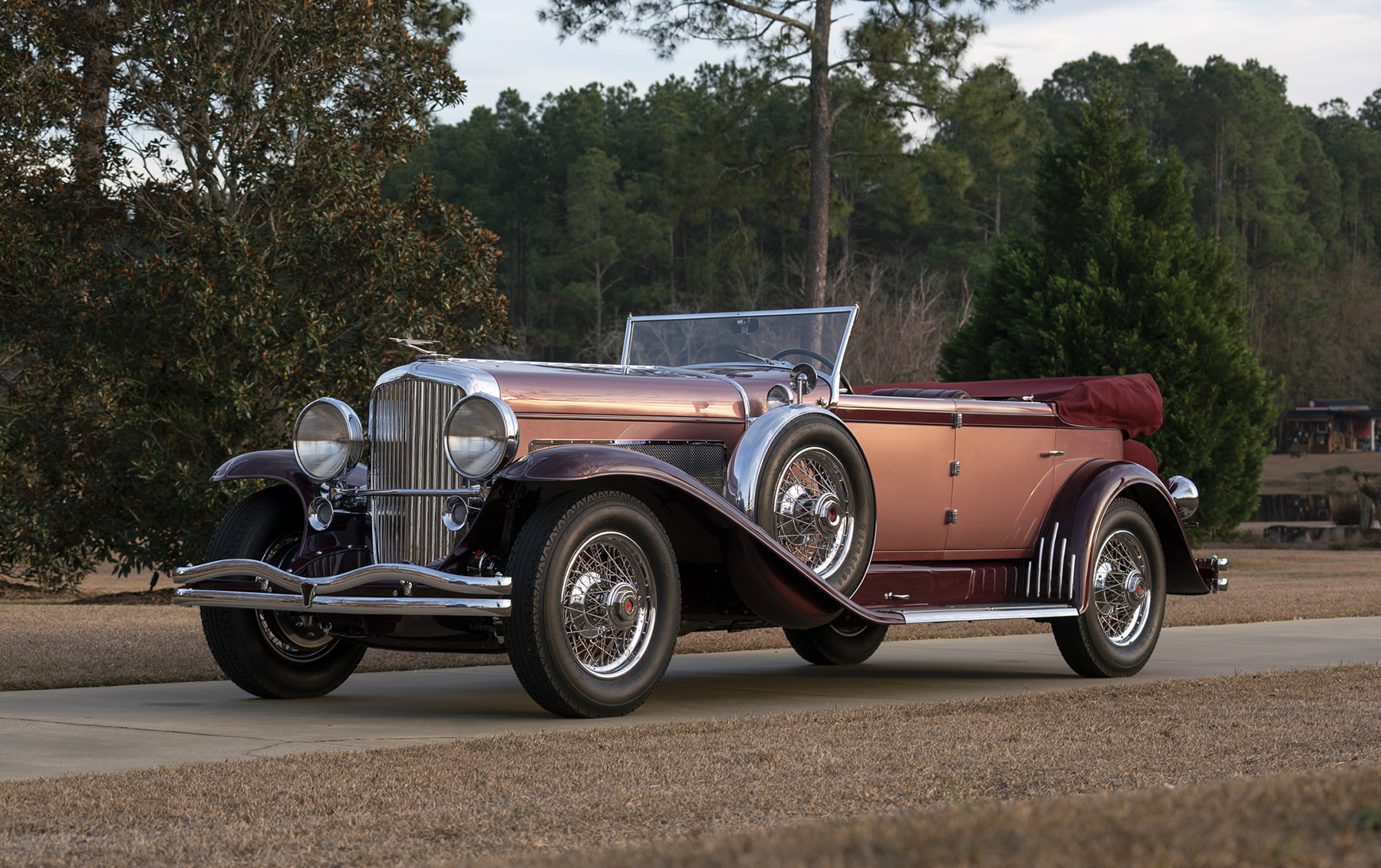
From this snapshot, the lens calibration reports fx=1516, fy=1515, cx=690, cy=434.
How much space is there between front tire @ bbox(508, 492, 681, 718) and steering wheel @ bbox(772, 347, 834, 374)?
5.93 feet

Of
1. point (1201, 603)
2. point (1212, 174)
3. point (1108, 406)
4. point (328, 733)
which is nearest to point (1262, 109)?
point (1212, 174)

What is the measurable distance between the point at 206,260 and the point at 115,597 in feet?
14.7

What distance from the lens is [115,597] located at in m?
15.9

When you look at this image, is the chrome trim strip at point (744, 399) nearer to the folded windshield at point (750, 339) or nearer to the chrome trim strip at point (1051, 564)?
the folded windshield at point (750, 339)

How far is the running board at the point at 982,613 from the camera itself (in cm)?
729

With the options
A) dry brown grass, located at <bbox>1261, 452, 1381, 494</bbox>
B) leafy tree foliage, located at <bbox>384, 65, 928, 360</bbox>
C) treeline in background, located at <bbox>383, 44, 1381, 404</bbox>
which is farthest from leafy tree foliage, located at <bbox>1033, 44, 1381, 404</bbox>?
leafy tree foliage, located at <bbox>384, 65, 928, 360</bbox>

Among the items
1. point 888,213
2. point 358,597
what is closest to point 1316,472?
point 888,213

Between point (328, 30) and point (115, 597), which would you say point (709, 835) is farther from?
point (115, 597)

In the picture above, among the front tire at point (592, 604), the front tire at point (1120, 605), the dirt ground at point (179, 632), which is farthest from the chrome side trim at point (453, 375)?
the front tire at point (1120, 605)

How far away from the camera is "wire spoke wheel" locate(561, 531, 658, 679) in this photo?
625cm

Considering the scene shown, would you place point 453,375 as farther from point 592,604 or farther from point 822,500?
point 822,500

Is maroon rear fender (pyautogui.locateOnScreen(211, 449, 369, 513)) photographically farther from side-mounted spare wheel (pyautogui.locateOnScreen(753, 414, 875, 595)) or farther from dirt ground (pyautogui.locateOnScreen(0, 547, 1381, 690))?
side-mounted spare wheel (pyautogui.locateOnScreen(753, 414, 875, 595))

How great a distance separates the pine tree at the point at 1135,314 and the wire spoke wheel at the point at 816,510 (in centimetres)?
1305

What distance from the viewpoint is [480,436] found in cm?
639
